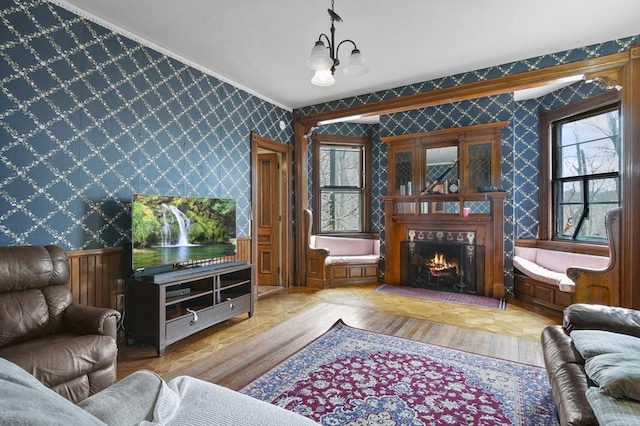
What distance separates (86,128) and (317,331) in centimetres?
286

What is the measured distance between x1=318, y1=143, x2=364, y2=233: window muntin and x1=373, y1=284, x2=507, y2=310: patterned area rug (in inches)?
58.3

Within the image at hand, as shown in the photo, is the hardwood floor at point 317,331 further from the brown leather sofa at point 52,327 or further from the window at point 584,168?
the window at point 584,168

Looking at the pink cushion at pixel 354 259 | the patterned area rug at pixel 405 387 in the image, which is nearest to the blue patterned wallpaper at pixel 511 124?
the pink cushion at pixel 354 259

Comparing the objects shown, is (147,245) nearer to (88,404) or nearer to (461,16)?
(88,404)

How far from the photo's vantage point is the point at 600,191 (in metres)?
4.17

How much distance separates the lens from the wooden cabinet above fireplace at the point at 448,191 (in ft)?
15.6

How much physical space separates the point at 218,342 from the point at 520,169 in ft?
16.0

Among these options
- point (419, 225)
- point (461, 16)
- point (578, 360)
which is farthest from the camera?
point (419, 225)

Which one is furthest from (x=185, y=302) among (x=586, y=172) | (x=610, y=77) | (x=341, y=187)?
(x=586, y=172)

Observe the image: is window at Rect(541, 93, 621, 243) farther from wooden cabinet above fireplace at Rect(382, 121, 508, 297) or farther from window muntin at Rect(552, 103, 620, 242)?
wooden cabinet above fireplace at Rect(382, 121, 508, 297)

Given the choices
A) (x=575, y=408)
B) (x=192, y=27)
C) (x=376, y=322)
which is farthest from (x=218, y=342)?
(x=192, y=27)

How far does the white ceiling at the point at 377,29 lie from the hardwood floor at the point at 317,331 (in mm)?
Result: 2959

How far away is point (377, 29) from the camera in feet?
9.96

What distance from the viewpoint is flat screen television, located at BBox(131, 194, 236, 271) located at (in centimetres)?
288
